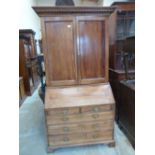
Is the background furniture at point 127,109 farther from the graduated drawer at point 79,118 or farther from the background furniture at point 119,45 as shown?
the graduated drawer at point 79,118

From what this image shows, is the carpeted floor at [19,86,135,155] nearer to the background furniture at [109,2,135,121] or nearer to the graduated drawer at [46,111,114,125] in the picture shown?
the graduated drawer at [46,111,114,125]

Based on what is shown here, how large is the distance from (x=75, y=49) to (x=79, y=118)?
2.91 feet

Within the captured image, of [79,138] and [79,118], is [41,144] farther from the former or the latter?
[79,118]

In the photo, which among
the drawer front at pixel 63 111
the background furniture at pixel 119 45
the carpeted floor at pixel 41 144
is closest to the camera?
the drawer front at pixel 63 111

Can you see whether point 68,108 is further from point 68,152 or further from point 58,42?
point 58,42

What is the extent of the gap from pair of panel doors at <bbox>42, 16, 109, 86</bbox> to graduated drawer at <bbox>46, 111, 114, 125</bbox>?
435 millimetres

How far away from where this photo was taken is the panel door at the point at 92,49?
84.5 inches

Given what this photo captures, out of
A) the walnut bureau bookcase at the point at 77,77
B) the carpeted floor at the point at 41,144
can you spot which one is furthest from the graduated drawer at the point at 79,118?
the carpeted floor at the point at 41,144

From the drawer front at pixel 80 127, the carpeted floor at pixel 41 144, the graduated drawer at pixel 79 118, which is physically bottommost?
the carpeted floor at pixel 41 144

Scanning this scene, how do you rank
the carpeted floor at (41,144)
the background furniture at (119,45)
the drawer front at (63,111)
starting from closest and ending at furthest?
the drawer front at (63,111) < the carpeted floor at (41,144) < the background furniture at (119,45)

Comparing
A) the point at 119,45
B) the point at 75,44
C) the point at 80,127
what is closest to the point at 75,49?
the point at 75,44

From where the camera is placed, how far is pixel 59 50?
2154mm

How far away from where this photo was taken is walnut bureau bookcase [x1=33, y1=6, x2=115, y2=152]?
208 cm

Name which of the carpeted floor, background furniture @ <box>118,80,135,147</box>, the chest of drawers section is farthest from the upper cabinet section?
the carpeted floor
